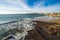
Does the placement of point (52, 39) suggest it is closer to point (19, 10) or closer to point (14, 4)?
point (19, 10)

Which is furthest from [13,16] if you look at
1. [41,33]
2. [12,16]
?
[41,33]

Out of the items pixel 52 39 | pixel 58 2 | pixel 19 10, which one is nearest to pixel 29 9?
pixel 19 10

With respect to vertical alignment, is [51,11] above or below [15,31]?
above

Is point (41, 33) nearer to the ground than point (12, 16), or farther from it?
nearer to the ground

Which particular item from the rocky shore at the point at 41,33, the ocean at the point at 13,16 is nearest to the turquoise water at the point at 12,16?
the ocean at the point at 13,16

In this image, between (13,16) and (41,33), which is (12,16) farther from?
(41,33)

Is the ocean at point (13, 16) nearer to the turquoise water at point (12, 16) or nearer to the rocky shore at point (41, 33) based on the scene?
the turquoise water at point (12, 16)

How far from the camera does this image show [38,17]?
169 centimetres

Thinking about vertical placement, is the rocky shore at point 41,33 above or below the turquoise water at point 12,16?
below

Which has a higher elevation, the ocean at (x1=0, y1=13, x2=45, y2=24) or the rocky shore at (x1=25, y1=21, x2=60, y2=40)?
the ocean at (x1=0, y1=13, x2=45, y2=24)

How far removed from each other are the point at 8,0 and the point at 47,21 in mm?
751

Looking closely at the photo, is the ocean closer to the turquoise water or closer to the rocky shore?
the turquoise water

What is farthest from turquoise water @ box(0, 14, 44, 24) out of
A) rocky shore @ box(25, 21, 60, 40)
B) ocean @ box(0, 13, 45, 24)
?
rocky shore @ box(25, 21, 60, 40)

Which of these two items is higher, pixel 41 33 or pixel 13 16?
pixel 13 16
